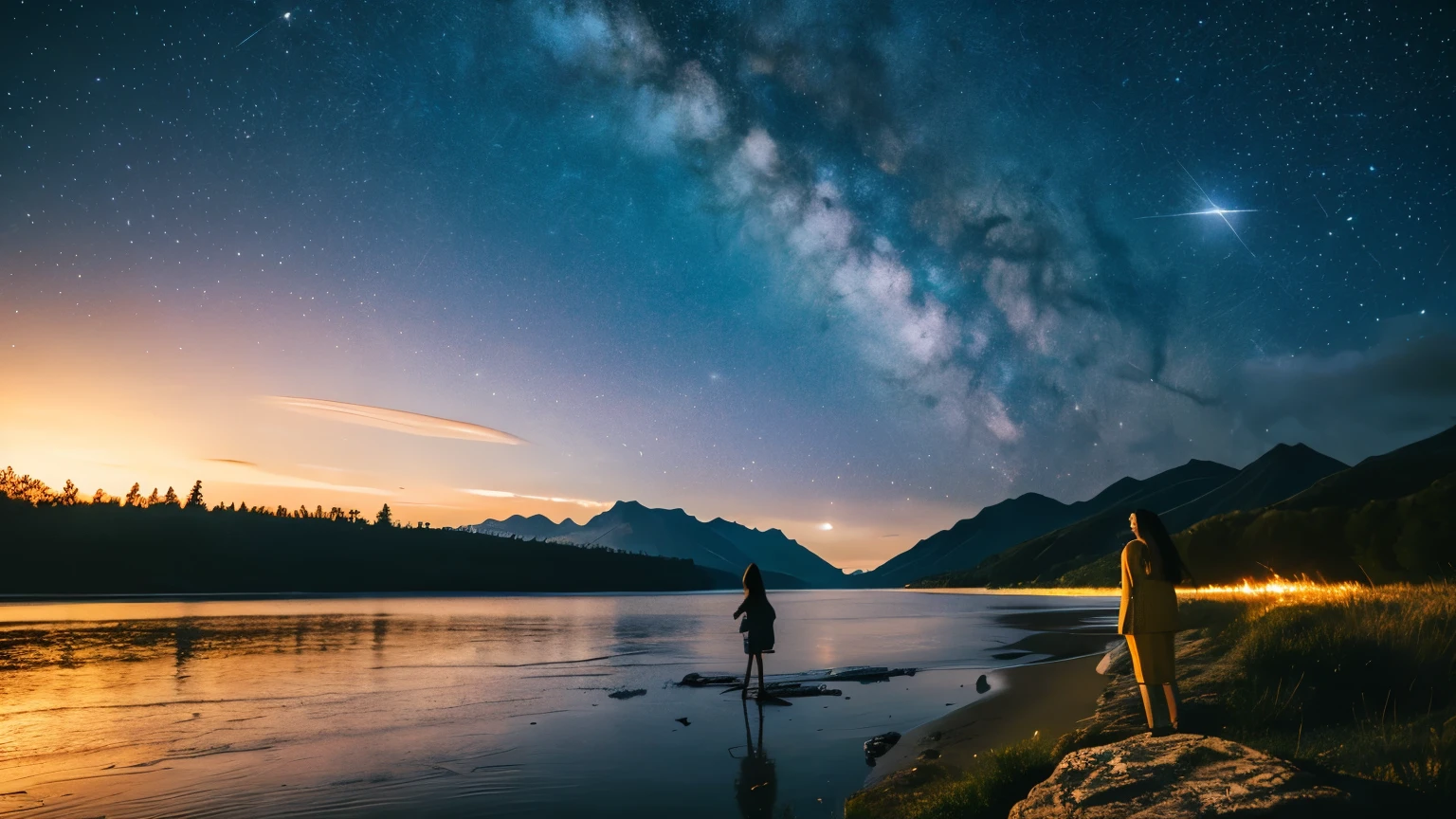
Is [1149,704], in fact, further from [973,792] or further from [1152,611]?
[973,792]

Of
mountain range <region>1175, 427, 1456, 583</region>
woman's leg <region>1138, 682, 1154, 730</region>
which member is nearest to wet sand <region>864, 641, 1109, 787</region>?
woman's leg <region>1138, 682, 1154, 730</region>

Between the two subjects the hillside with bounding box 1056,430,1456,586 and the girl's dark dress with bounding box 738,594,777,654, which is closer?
the girl's dark dress with bounding box 738,594,777,654

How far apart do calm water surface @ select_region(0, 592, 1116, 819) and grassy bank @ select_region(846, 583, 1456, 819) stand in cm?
210

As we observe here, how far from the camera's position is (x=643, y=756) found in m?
13.9

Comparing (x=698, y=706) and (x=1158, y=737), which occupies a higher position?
(x=1158, y=737)

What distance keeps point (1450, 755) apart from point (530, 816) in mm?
11062

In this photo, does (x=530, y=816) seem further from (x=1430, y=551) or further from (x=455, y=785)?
(x=1430, y=551)

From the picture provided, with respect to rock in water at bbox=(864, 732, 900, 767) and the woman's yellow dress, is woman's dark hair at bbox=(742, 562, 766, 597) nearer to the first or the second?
rock in water at bbox=(864, 732, 900, 767)

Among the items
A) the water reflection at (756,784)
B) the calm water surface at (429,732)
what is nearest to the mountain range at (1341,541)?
the calm water surface at (429,732)

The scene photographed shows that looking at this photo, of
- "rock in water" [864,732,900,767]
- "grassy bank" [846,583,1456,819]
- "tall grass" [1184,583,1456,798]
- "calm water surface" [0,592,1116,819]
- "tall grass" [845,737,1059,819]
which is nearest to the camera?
"tall grass" [1184,583,1456,798]

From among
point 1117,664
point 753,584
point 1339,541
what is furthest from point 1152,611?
point 1339,541

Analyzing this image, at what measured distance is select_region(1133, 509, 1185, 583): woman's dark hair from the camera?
33.4ft

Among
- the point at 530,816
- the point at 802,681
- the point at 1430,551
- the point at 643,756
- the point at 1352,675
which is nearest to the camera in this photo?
the point at 530,816

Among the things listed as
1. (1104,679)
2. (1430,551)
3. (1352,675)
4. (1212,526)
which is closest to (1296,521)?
(1212,526)
